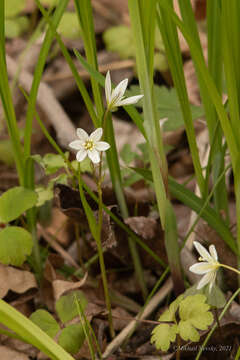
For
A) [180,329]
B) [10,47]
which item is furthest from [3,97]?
[10,47]

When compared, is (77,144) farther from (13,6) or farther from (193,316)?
(13,6)

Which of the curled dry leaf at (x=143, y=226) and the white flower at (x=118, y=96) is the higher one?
the white flower at (x=118, y=96)

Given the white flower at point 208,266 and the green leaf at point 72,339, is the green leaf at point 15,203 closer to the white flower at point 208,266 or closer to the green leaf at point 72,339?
the green leaf at point 72,339

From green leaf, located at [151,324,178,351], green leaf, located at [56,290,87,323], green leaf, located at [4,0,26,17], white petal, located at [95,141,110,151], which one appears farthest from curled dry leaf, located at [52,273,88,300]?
green leaf, located at [4,0,26,17]

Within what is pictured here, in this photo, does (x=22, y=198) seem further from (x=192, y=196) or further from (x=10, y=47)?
(x=10, y=47)

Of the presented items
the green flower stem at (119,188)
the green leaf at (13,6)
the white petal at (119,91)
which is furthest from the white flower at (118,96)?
the green leaf at (13,6)
